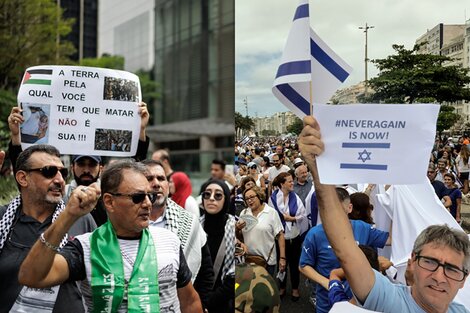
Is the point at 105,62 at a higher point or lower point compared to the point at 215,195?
higher

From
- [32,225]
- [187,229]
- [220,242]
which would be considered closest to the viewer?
[32,225]

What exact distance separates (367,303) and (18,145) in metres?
2.50

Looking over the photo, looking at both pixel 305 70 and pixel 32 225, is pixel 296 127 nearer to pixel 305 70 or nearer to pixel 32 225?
pixel 305 70

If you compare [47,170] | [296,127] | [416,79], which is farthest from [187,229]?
[416,79]

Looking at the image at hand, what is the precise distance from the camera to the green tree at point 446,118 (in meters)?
2.56

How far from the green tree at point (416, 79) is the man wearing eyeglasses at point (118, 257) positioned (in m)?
1.11

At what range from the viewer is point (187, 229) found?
3.75 meters

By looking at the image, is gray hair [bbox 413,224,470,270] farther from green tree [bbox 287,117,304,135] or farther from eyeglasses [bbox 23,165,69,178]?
eyeglasses [bbox 23,165,69,178]

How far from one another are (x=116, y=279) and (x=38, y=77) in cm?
194

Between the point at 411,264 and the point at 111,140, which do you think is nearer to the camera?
the point at 411,264

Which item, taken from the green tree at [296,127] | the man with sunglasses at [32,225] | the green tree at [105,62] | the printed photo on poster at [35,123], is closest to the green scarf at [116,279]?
the man with sunglasses at [32,225]

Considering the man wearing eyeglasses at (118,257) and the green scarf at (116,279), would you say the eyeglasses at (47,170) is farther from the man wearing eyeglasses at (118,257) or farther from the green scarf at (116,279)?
the green scarf at (116,279)

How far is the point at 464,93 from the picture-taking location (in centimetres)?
262

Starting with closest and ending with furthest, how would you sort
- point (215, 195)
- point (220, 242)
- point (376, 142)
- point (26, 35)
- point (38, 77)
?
point (376, 142), point (38, 77), point (220, 242), point (215, 195), point (26, 35)
